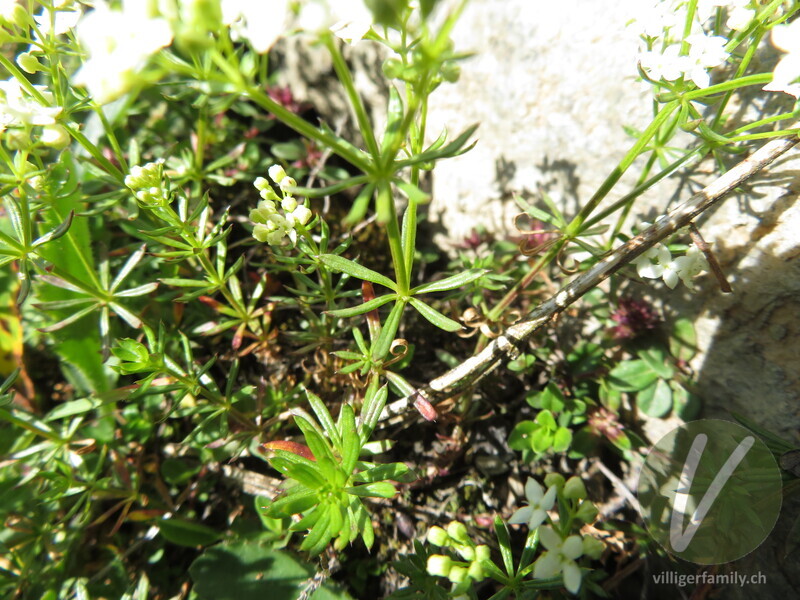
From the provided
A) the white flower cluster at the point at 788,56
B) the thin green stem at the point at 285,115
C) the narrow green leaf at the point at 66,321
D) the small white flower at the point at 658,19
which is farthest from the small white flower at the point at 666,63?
the narrow green leaf at the point at 66,321

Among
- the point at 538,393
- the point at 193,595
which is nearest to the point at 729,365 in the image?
the point at 538,393

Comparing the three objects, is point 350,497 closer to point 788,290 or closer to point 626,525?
point 626,525

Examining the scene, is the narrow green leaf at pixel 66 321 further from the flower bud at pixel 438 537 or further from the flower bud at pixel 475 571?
the flower bud at pixel 475 571

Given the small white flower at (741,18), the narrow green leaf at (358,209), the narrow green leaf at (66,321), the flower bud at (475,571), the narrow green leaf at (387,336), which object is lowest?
the flower bud at (475,571)

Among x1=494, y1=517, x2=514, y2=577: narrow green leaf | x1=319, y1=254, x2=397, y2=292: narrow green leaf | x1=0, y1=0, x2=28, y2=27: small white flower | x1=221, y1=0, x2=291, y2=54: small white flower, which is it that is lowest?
x1=494, y1=517, x2=514, y2=577: narrow green leaf

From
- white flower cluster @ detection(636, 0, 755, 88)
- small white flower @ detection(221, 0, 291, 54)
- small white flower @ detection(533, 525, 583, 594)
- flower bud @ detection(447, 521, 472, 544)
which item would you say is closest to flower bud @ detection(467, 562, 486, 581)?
flower bud @ detection(447, 521, 472, 544)

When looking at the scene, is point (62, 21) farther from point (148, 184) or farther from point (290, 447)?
point (290, 447)

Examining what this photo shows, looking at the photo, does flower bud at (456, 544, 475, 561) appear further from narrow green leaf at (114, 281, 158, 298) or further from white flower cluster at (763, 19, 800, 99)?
white flower cluster at (763, 19, 800, 99)
